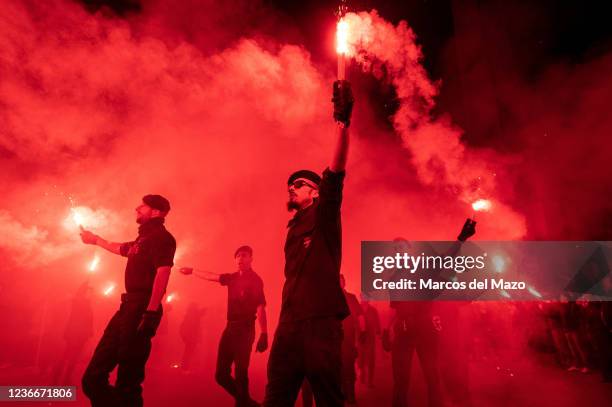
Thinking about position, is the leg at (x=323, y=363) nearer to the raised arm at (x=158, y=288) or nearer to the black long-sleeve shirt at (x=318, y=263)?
the black long-sleeve shirt at (x=318, y=263)

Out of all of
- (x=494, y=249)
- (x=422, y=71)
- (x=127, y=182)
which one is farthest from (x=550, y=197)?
(x=127, y=182)

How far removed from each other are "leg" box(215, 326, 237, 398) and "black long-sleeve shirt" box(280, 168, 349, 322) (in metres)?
2.52

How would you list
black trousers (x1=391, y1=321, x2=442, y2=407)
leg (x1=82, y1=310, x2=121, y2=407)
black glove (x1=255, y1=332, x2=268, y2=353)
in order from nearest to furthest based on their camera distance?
leg (x1=82, y1=310, x2=121, y2=407), black glove (x1=255, y1=332, x2=268, y2=353), black trousers (x1=391, y1=321, x2=442, y2=407)

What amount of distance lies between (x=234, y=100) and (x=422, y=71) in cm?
478

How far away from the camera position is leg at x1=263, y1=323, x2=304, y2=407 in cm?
238

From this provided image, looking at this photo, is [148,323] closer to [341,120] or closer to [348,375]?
[341,120]

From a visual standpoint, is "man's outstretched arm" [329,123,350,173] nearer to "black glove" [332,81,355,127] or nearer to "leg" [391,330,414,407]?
"black glove" [332,81,355,127]

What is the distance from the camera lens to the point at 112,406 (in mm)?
3502

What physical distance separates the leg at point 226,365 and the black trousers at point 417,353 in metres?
1.93

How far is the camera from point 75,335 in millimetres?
6918

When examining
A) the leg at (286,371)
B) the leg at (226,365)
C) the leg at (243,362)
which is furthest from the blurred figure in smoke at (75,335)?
the leg at (286,371)

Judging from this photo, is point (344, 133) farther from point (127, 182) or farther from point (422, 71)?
point (127, 182)

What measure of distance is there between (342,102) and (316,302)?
4.16 ft

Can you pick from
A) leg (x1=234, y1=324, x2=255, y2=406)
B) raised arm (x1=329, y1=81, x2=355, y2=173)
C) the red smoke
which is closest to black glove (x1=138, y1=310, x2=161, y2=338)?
leg (x1=234, y1=324, x2=255, y2=406)
